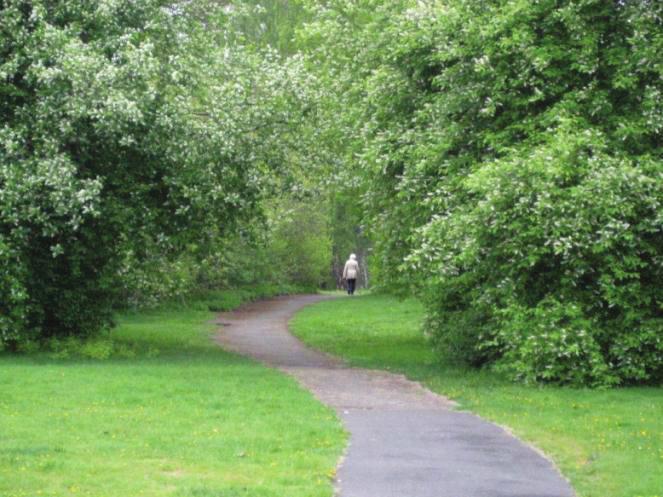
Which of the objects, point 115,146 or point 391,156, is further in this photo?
point 115,146

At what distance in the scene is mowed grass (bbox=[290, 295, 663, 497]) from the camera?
408 inches

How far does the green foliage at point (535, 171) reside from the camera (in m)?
15.9

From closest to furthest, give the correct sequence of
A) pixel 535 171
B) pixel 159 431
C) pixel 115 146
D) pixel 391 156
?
pixel 159 431
pixel 535 171
pixel 391 156
pixel 115 146

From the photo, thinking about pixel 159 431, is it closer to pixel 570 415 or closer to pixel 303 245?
pixel 570 415

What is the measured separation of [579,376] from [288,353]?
857 centimetres

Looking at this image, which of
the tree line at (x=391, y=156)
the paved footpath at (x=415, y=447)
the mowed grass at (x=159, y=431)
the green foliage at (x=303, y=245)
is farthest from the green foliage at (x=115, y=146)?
the green foliage at (x=303, y=245)

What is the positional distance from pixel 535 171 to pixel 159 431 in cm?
680

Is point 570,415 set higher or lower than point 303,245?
lower

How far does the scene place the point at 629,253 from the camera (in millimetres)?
16266

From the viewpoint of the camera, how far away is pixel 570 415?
45.9 feet

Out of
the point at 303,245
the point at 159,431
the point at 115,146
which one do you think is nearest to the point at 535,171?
the point at 159,431

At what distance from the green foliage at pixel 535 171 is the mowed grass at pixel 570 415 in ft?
A: 2.28

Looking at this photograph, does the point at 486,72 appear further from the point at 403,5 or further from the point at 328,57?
the point at 328,57

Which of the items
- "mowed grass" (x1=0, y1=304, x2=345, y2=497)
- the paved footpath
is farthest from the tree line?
"mowed grass" (x1=0, y1=304, x2=345, y2=497)
